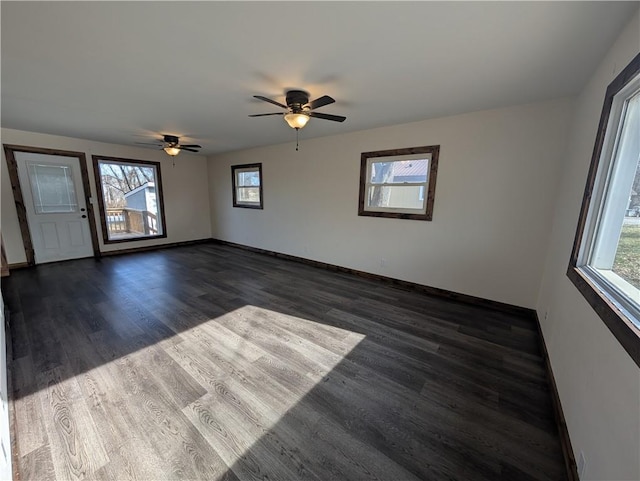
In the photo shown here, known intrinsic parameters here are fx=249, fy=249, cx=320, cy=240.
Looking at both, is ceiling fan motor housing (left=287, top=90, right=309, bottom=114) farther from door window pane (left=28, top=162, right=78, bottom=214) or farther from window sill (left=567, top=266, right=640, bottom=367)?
door window pane (left=28, top=162, right=78, bottom=214)

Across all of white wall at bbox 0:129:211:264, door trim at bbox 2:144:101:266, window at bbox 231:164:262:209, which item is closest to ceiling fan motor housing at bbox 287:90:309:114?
window at bbox 231:164:262:209

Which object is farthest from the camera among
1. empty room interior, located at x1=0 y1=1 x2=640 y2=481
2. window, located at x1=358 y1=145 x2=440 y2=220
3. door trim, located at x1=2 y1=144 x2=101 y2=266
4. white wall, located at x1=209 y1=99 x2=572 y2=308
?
door trim, located at x1=2 y1=144 x2=101 y2=266

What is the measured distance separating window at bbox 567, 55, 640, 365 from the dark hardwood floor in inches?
36.7

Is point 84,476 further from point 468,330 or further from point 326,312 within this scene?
point 468,330

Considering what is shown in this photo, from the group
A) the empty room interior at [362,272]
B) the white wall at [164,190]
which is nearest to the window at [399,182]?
the empty room interior at [362,272]

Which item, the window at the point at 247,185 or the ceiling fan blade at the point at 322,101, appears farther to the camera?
the window at the point at 247,185

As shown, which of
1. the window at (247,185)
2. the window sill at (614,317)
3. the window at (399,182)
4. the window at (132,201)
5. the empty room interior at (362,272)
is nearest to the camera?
the window sill at (614,317)

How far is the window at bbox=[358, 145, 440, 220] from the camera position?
3.50m

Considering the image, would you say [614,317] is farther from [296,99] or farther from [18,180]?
[18,180]

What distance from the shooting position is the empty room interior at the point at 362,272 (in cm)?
138

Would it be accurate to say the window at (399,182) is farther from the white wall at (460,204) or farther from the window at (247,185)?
the window at (247,185)

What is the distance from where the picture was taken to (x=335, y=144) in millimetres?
4363

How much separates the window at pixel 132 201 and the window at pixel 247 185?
1823mm

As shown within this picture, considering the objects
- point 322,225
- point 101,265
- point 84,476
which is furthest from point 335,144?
point 101,265
